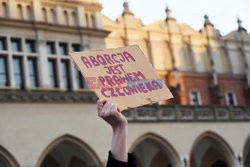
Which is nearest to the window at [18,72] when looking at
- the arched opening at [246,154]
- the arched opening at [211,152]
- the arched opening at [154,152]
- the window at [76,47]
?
the window at [76,47]

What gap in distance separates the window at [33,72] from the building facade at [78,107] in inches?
1.5

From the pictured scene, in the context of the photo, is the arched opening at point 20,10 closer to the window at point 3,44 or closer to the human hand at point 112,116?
the window at point 3,44

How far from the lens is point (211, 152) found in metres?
24.6

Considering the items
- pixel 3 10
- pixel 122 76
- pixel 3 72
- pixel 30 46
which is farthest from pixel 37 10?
pixel 122 76

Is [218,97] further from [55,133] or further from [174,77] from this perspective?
[55,133]

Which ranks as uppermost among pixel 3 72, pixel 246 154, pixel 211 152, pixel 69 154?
pixel 3 72

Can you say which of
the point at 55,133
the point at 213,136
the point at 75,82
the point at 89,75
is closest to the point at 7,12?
the point at 75,82

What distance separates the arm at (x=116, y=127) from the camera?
260cm

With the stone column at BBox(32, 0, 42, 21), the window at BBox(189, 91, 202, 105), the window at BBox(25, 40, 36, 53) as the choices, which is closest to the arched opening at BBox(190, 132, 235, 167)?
the window at BBox(189, 91, 202, 105)

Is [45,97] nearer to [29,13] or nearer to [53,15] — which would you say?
[29,13]

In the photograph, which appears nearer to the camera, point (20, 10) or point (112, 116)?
point (112, 116)

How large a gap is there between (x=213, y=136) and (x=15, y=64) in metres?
9.70

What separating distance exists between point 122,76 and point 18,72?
47.5 ft

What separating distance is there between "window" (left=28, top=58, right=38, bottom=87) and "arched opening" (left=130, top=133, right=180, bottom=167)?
508cm
